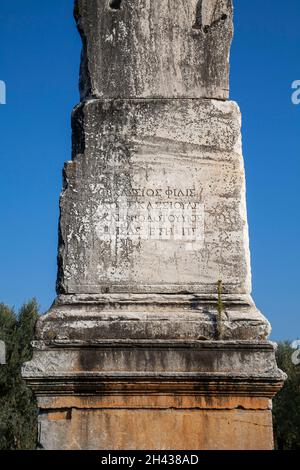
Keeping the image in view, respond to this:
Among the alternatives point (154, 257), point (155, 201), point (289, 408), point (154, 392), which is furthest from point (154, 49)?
point (289, 408)

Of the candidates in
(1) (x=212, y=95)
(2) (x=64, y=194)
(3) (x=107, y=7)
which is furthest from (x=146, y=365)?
(3) (x=107, y=7)

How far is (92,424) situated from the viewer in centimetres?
597

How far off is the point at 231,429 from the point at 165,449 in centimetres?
54

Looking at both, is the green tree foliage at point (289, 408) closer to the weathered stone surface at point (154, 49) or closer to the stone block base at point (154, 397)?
the weathered stone surface at point (154, 49)

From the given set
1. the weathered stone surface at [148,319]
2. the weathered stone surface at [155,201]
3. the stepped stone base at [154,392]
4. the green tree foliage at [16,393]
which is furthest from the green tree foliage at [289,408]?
the stepped stone base at [154,392]

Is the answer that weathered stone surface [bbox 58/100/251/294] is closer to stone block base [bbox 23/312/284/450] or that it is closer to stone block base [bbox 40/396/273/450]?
stone block base [bbox 23/312/284/450]

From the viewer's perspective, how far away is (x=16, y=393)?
29.4 meters

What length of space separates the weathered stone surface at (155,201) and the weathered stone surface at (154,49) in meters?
0.18

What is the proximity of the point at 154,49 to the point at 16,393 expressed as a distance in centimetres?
2429

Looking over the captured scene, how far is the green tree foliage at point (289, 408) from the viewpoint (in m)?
32.5

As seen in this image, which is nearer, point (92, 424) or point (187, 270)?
point (92, 424)

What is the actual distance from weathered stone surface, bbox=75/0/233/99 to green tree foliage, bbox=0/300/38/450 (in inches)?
845
